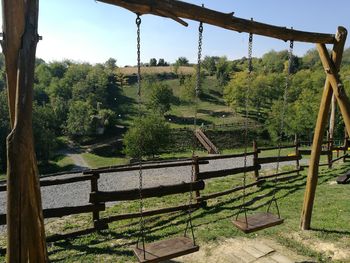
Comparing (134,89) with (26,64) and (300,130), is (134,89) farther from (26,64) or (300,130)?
(26,64)

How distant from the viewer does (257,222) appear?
6.16 metres

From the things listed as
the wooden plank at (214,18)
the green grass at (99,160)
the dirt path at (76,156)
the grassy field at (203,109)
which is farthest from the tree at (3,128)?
the wooden plank at (214,18)

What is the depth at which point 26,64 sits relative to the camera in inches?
137

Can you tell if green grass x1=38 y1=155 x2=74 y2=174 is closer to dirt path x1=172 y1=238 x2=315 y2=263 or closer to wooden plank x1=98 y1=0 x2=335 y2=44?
dirt path x1=172 y1=238 x2=315 y2=263

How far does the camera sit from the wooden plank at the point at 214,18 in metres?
4.45

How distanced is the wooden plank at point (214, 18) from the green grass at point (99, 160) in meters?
29.5

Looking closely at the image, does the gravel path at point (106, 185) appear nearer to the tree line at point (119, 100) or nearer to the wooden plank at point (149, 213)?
the wooden plank at point (149, 213)

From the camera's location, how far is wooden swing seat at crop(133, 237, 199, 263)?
4.84 m

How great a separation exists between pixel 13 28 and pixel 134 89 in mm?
70659

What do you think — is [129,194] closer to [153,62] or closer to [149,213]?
[149,213]

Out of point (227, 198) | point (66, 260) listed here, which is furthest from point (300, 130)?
point (66, 260)

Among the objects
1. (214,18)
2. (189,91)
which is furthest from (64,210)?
(189,91)

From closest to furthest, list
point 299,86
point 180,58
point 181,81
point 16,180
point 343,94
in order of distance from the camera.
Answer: point 16,180 → point 343,94 → point 299,86 → point 181,81 → point 180,58

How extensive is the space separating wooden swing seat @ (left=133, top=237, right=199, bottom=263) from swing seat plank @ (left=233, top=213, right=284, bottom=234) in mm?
1087
